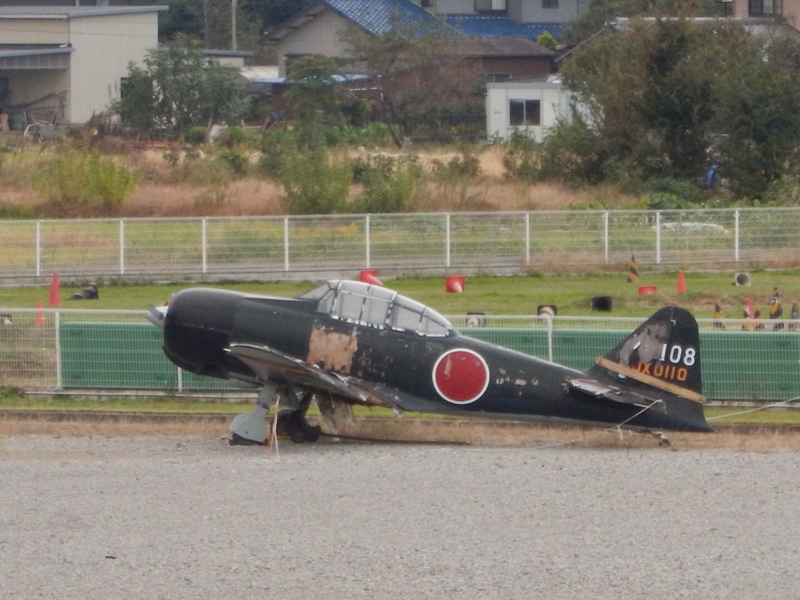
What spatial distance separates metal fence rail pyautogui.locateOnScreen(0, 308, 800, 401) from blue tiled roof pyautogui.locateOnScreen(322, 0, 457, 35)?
179 ft

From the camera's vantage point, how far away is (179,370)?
18.3 meters

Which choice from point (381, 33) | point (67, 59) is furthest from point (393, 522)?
point (381, 33)

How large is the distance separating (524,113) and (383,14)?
22574 millimetres

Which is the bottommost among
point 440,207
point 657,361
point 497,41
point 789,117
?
point 657,361

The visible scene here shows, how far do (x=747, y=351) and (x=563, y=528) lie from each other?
7101 mm

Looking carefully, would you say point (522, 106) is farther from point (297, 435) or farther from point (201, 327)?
point (201, 327)

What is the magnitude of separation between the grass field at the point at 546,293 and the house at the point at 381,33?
1691 inches

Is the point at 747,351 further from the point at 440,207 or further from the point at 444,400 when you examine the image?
the point at 440,207

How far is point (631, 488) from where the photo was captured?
41.8 feet

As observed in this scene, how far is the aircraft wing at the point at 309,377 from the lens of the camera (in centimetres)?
1472

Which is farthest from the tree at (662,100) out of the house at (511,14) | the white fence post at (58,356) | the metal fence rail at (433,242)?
the house at (511,14)

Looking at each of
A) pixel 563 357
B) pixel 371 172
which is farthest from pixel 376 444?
pixel 371 172

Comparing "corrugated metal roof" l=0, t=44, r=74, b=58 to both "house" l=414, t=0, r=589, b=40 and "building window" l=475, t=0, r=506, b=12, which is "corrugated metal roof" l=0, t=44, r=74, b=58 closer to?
"house" l=414, t=0, r=589, b=40

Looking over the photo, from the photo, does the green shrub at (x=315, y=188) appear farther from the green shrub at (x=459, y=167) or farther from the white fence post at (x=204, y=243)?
the green shrub at (x=459, y=167)
